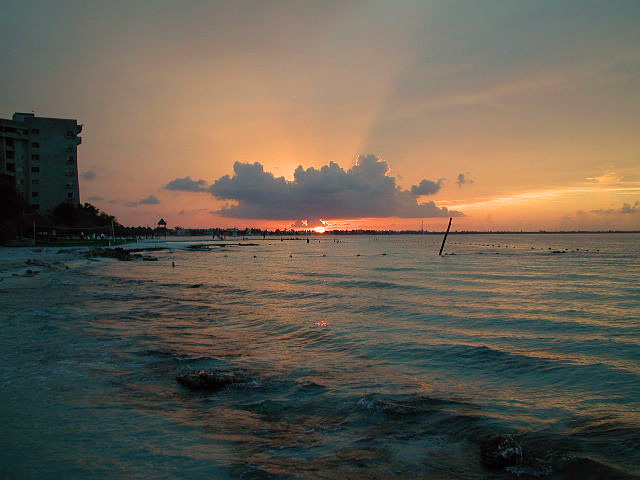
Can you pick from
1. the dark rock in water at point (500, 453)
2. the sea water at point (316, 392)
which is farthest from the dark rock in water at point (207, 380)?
the dark rock in water at point (500, 453)

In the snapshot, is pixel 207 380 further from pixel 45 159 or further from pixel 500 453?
pixel 45 159

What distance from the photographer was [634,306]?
20.7 m

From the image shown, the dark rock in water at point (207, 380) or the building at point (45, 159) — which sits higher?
the building at point (45, 159)

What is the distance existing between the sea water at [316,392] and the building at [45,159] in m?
76.1

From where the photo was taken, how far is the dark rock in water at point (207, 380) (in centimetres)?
876

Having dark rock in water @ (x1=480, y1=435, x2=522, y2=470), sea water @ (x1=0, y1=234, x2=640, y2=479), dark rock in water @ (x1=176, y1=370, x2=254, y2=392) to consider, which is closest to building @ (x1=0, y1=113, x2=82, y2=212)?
sea water @ (x1=0, y1=234, x2=640, y2=479)

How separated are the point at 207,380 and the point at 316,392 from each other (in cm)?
241

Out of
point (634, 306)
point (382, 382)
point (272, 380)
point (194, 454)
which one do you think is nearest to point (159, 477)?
point (194, 454)

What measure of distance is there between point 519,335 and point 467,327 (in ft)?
6.21

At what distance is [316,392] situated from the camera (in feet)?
29.0

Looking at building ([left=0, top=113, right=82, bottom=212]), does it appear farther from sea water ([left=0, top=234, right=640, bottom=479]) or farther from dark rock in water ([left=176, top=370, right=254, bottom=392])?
dark rock in water ([left=176, top=370, right=254, bottom=392])

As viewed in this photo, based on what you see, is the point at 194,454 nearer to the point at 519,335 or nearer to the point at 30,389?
the point at 30,389

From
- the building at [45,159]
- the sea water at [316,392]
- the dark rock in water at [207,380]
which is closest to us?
the sea water at [316,392]

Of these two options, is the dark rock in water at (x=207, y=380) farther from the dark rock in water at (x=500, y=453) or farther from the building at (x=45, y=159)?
the building at (x=45, y=159)
